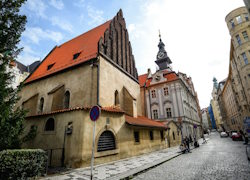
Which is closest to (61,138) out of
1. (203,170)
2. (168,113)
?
(203,170)

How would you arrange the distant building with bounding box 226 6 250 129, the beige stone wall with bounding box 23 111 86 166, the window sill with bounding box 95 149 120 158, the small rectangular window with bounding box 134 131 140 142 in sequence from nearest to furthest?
1. the beige stone wall with bounding box 23 111 86 166
2. the window sill with bounding box 95 149 120 158
3. the small rectangular window with bounding box 134 131 140 142
4. the distant building with bounding box 226 6 250 129

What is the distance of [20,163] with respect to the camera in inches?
213

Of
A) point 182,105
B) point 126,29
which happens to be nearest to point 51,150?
point 126,29

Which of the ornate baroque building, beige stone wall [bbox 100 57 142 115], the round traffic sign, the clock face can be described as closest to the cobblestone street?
the round traffic sign

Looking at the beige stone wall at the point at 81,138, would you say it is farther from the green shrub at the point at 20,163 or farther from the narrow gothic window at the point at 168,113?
the narrow gothic window at the point at 168,113

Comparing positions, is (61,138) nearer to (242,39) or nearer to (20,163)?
(20,163)

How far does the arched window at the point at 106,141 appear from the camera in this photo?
30.8ft

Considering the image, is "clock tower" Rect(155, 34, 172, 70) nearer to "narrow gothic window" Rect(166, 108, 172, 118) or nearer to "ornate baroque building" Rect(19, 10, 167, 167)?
"narrow gothic window" Rect(166, 108, 172, 118)

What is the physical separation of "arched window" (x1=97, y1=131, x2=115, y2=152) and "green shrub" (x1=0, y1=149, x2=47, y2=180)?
12.5ft

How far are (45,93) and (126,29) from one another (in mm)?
14846

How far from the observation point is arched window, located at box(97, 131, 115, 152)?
30.8ft

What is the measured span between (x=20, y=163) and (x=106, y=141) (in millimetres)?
5296

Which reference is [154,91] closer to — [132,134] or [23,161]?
[132,134]

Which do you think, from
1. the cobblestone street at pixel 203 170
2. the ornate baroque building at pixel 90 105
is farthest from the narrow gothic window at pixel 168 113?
the cobblestone street at pixel 203 170
